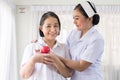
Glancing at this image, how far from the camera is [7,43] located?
3.57 metres

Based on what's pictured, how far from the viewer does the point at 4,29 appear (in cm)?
346

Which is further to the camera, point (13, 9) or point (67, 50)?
point (13, 9)

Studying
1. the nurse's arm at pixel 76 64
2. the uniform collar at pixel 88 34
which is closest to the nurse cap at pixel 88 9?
the uniform collar at pixel 88 34

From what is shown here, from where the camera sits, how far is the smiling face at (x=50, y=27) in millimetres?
1532

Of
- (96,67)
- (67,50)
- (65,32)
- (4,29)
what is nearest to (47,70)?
(67,50)

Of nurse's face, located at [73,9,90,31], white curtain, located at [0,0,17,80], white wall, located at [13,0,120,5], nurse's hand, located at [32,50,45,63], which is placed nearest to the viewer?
nurse's hand, located at [32,50,45,63]

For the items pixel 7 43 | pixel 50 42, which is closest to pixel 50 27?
pixel 50 42

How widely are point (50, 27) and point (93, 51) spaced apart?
14.0 inches

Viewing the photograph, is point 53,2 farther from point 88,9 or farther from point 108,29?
point 88,9

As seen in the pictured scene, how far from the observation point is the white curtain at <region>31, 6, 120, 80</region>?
13.7ft

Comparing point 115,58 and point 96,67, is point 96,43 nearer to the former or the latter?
point 96,67

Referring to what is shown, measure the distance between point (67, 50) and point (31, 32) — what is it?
274 centimetres

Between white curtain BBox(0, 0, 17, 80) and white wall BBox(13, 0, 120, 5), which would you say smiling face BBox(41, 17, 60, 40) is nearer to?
white curtain BBox(0, 0, 17, 80)

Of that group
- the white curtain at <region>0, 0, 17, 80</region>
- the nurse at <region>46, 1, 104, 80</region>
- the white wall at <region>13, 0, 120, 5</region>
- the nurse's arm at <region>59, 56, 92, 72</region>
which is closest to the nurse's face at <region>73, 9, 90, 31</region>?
the nurse at <region>46, 1, 104, 80</region>
